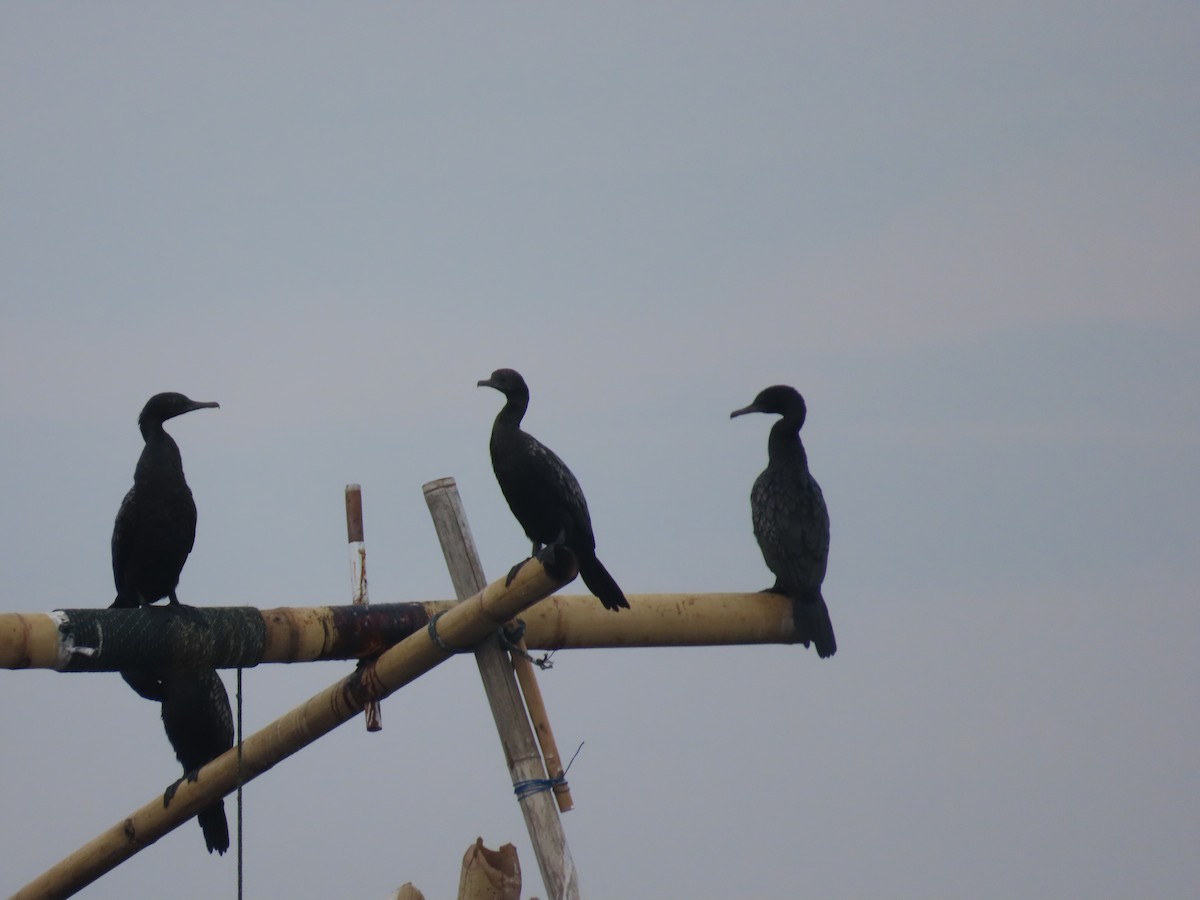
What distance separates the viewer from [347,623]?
6543 mm

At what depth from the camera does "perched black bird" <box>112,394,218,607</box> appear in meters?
7.78

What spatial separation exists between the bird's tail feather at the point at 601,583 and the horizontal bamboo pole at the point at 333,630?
0.40m

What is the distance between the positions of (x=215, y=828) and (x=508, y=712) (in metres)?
2.88

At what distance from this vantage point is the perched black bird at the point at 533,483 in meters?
6.77

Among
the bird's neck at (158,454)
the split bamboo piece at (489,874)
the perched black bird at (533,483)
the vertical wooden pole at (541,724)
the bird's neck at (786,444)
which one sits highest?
the bird's neck at (158,454)

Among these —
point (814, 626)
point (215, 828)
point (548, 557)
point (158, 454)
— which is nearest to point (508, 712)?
point (548, 557)

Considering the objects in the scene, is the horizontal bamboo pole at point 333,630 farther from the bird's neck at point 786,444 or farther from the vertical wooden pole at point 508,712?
the bird's neck at point 786,444

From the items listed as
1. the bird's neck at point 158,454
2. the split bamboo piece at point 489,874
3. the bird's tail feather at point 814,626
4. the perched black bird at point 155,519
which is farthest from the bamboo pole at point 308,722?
the bird's tail feather at point 814,626

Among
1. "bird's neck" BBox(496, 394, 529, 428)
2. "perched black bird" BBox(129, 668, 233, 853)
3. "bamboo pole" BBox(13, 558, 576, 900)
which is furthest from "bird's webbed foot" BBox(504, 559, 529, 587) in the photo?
"perched black bird" BBox(129, 668, 233, 853)

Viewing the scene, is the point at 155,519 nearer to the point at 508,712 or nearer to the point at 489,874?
the point at 508,712

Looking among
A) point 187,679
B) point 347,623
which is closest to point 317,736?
point 347,623

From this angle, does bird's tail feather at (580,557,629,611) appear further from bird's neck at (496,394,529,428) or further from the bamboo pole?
bird's neck at (496,394,529,428)

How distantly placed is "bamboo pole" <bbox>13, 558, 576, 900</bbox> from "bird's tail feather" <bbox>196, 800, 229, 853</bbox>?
1.37 m

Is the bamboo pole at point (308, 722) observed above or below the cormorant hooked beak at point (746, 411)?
below
